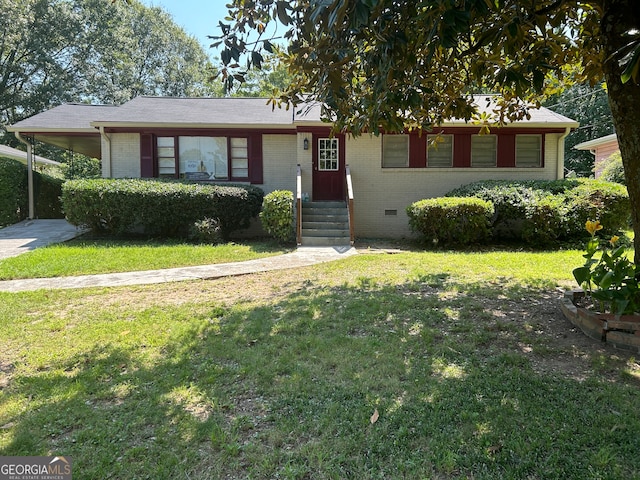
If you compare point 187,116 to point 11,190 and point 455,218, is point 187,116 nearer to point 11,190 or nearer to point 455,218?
point 11,190

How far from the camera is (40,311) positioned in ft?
15.6

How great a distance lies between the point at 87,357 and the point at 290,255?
17.0ft

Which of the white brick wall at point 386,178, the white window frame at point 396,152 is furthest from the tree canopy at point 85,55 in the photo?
the white window frame at point 396,152

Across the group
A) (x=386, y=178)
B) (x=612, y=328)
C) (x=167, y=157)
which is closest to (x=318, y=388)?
(x=612, y=328)

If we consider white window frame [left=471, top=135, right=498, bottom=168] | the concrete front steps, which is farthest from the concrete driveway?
white window frame [left=471, top=135, right=498, bottom=168]

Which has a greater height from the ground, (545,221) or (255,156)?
(255,156)

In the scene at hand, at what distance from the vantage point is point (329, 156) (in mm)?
11906

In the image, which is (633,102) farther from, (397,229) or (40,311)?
(397,229)

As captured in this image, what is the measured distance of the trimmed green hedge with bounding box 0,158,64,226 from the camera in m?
12.5

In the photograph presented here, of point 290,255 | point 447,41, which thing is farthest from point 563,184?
point 447,41

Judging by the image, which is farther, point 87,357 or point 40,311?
A: point 40,311

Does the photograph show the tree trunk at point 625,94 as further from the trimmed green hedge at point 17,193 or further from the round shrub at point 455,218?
the trimmed green hedge at point 17,193

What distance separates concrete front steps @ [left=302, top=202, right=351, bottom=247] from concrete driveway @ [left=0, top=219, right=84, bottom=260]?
6.01 meters

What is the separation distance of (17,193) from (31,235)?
3319 millimetres
